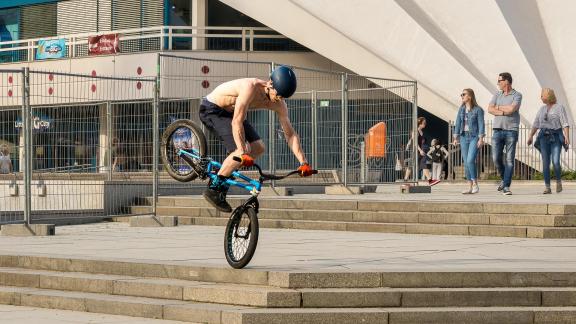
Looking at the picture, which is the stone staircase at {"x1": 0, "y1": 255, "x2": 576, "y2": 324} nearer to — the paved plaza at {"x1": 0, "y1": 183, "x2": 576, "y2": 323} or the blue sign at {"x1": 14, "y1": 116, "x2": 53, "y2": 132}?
the paved plaza at {"x1": 0, "y1": 183, "x2": 576, "y2": 323}

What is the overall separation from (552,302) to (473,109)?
32.8ft

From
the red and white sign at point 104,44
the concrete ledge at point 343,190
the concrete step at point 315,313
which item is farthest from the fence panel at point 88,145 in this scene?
the red and white sign at point 104,44

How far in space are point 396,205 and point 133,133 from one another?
4.44 meters

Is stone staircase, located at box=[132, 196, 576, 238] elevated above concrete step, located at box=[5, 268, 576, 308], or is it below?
above

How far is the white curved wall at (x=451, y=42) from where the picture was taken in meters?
34.7

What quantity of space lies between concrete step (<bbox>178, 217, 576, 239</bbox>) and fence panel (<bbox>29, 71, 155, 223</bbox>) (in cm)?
132

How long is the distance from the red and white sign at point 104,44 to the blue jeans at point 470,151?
22.3m

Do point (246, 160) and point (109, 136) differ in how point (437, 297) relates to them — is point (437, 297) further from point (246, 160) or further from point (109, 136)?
point (109, 136)

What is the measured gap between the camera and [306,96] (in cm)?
2184

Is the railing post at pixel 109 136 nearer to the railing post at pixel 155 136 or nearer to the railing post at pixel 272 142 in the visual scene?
the railing post at pixel 155 136

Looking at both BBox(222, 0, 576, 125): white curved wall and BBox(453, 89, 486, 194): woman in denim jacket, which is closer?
BBox(453, 89, 486, 194): woman in denim jacket

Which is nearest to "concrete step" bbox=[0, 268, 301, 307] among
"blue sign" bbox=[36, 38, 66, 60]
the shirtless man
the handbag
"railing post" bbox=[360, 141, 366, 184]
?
the shirtless man

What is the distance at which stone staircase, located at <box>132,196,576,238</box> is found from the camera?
15000 mm

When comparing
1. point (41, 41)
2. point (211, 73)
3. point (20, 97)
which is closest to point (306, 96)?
point (211, 73)
